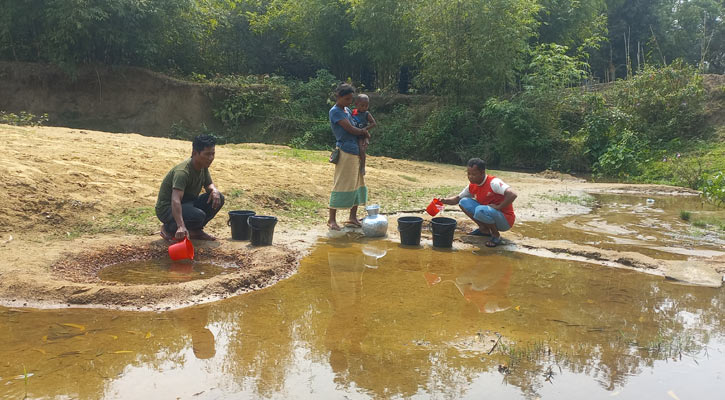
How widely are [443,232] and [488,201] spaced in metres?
0.71

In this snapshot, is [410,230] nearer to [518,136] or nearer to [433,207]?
A: [433,207]

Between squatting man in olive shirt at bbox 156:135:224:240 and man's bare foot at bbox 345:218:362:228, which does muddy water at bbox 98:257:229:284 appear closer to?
squatting man in olive shirt at bbox 156:135:224:240

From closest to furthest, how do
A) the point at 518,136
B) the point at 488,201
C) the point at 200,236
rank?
the point at 200,236 → the point at 488,201 → the point at 518,136

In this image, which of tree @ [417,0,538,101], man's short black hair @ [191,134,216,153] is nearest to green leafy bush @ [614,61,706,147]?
tree @ [417,0,538,101]

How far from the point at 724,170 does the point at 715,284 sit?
944 centimetres

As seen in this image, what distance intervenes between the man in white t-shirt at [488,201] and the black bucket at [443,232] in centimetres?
35

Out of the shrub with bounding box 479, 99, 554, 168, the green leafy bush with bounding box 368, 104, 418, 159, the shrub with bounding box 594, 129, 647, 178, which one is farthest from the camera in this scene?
the green leafy bush with bounding box 368, 104, 418, 159

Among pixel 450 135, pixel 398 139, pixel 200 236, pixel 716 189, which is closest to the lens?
pixel 200 236

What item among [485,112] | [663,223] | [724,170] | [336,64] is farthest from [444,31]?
[663,223]

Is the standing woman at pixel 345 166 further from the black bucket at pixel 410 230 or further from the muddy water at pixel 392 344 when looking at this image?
the muddy water at pixel 392 344

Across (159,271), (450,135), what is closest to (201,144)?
(159,271)

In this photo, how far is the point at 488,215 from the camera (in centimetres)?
629

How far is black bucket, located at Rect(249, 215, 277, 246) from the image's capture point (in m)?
5.70

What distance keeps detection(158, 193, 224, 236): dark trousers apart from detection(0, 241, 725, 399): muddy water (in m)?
1.51
